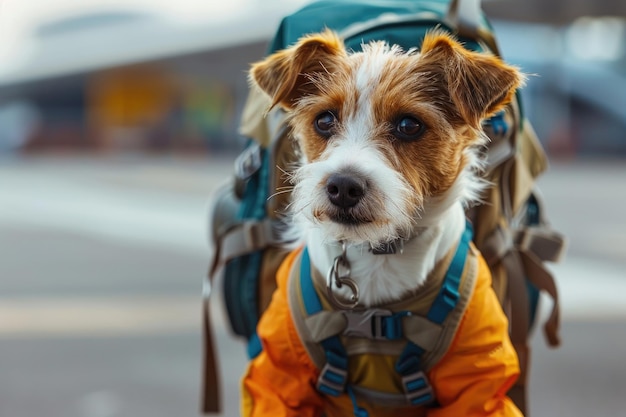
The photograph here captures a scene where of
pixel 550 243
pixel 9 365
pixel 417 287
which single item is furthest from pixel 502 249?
pixel 9 365

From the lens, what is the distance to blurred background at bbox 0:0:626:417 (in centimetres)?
400

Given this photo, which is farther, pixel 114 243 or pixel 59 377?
pixel 114 243

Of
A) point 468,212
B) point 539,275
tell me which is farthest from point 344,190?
point 539,275

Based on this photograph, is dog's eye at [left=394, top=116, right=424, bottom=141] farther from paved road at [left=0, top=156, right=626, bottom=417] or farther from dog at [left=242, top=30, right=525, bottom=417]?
paved road at [left=0, top=156, right=626, bottom=417]

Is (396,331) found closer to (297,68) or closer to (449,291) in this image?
(449,291)

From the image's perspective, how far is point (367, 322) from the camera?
2146 mm

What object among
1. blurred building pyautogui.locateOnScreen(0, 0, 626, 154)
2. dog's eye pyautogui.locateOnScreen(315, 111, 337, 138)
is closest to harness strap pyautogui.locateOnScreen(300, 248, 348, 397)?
dog's eye pyautogui.locateOnScreen(315, 111, 337, 138)

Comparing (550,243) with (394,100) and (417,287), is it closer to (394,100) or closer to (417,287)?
(417,287)

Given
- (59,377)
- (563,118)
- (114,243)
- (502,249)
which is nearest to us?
(502,249)

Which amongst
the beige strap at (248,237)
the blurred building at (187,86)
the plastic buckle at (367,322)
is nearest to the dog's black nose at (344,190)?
the plastic buckle at (367,322)

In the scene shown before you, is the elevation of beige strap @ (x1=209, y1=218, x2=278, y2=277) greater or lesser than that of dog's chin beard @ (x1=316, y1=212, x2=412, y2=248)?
lesser

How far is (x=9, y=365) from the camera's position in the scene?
4207 mm

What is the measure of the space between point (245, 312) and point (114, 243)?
5212 millimetres

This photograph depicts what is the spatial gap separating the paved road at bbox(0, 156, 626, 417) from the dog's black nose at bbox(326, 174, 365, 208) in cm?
192
